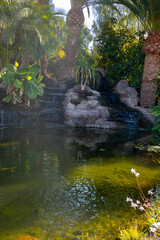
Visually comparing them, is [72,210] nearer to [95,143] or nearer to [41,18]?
[95,143]

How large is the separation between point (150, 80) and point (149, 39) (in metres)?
2.25

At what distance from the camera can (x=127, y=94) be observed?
542 inches

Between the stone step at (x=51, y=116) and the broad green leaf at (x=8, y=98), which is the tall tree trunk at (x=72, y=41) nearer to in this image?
the stone step at (x=51, y=116)

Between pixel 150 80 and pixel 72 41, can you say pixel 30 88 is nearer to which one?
pixel 72 41

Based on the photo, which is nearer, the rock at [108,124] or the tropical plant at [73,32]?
the rock at [108,124]

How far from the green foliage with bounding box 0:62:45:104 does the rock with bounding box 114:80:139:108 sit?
5.79m

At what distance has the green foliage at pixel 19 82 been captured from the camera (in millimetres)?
9227

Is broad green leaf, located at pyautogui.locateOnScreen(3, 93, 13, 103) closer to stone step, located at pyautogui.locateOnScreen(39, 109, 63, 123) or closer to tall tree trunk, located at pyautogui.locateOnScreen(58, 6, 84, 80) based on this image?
stone step, located at pyautogui.locateOnScreen(39, 109, 63, 123)

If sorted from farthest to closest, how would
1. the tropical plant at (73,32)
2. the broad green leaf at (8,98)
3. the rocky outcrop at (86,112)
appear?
the tropical plant at (73,32)
the rocky outcrop at (86,112)
the broad green leaf at (8,98)

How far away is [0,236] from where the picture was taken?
7.19 feet

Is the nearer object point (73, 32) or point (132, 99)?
point (132, 99)

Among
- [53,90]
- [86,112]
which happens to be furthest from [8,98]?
[86,112]

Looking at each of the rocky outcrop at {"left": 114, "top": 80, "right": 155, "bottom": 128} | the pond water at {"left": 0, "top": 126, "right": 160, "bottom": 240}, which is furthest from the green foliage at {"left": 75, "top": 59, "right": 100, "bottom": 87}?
the pond water at {"left": 0, "top": 126, "right": 160, "bottom": 240}

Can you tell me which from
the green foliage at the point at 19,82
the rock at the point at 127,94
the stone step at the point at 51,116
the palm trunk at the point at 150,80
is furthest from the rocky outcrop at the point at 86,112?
the palm trunk at the point at 150,80
